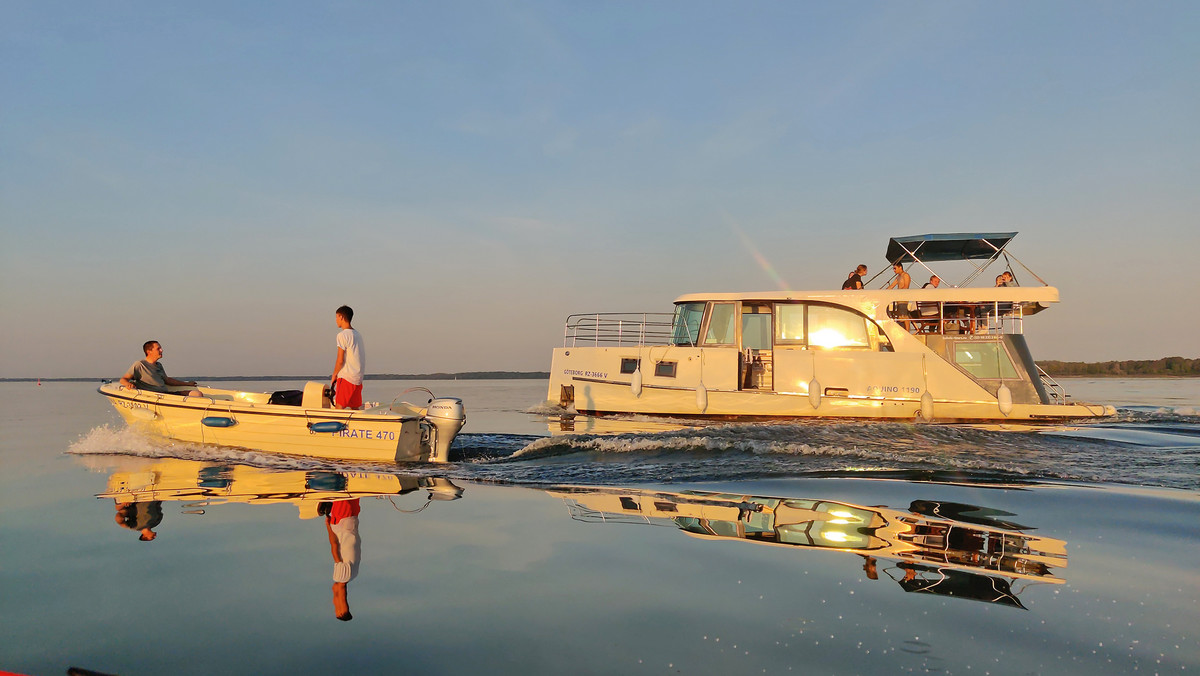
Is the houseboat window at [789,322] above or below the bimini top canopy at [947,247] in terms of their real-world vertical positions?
below

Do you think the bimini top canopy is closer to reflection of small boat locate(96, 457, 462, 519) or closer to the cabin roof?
the cabin roof

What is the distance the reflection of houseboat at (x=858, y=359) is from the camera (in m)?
14.4

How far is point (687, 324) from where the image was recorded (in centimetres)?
1609

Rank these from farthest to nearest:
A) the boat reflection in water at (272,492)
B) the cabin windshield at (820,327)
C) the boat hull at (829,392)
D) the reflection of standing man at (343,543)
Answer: the cabin windshield at (820,327) < the boat hull at (829,392) < the boat reflection in water at (272,492) < the reflection of standing man at (343,543)

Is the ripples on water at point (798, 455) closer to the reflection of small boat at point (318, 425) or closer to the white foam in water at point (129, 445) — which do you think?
the white foam in water at point (129, 445)

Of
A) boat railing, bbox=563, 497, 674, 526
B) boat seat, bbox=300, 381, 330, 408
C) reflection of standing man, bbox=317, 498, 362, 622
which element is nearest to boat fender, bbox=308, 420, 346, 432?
boat seat, bbox=300, 381, 330, 408

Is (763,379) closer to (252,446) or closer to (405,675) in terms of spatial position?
(252,446)

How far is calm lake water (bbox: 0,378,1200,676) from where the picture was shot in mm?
2803

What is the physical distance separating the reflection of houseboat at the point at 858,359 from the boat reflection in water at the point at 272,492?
821 cm

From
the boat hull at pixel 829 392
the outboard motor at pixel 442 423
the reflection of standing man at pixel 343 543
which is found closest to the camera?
the reflection of standing man at pixel 343 543

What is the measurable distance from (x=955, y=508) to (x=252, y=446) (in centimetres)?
969

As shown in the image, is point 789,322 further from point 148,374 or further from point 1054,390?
point 148,374

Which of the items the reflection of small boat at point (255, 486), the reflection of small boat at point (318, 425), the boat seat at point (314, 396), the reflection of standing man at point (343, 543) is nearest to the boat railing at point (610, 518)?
the reflection of small boat at point (255, 486)

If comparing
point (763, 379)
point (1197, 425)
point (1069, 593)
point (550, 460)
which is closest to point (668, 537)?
point (1069, 593)
